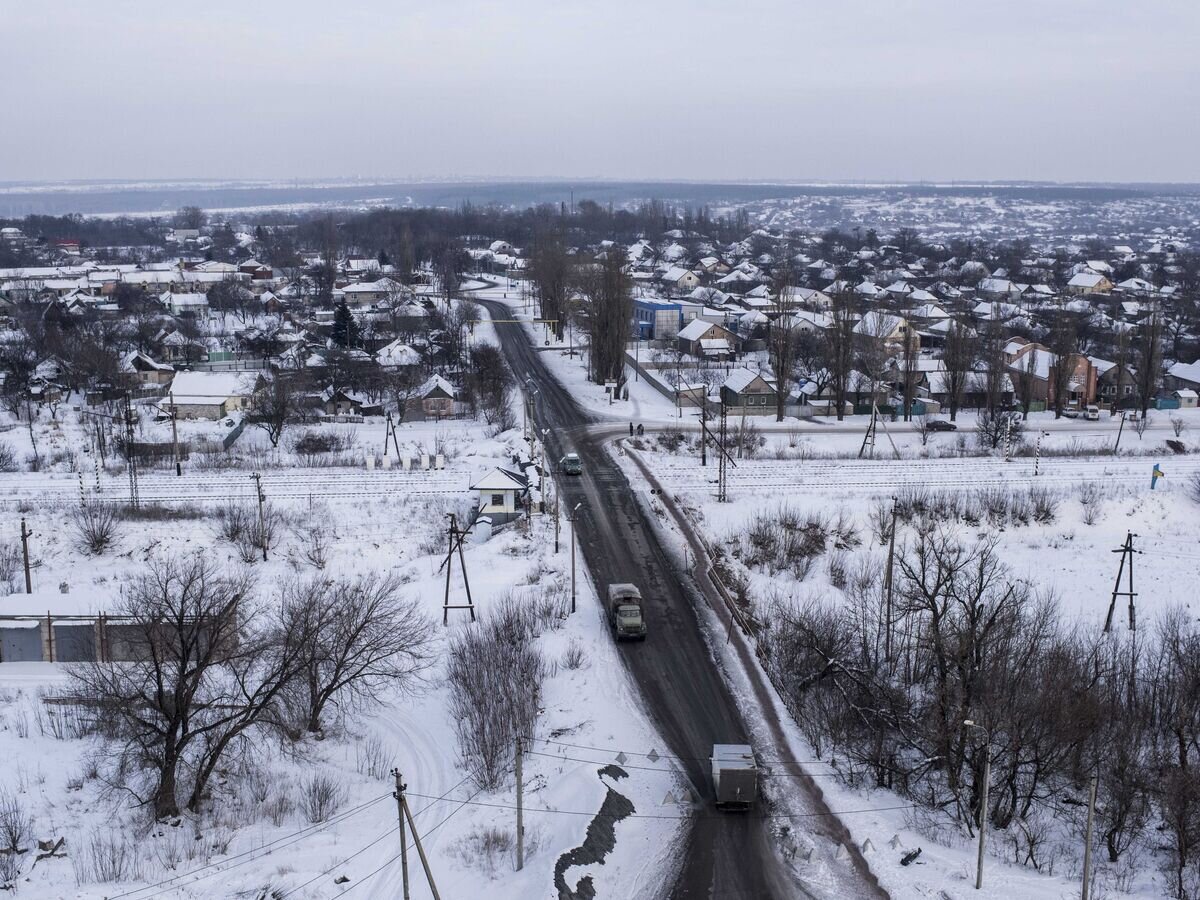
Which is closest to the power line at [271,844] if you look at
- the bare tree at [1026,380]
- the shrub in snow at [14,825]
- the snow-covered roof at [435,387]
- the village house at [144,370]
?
the shrub in snow at [14,825]

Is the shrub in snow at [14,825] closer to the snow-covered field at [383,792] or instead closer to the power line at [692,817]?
the snow-covered field at [383,792]

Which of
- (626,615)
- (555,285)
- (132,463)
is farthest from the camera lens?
(555,285)

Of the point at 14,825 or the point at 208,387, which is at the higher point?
the point at 208,387

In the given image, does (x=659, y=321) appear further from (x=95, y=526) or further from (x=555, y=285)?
(x=95, y=526)

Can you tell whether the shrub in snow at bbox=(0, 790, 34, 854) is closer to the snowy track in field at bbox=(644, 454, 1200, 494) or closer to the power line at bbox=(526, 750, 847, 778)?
the power line at bbox=(526, 750, 847, 778)

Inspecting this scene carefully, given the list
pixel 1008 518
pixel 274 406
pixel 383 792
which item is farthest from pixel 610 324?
pixel 383 792

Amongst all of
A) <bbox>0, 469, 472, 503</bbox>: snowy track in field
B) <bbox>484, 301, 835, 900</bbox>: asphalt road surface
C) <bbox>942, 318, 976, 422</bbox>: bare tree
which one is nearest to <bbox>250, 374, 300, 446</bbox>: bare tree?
<bbox>0, 469, 472, 503</bbox>: snowy track in field

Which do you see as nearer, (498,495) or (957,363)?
(498,495)
